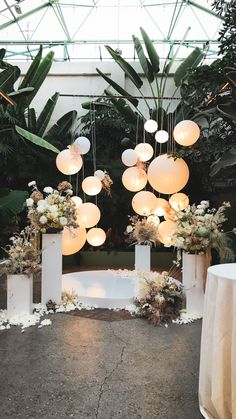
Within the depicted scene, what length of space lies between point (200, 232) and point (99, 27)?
9487 mm

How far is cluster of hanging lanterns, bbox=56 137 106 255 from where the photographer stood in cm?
571

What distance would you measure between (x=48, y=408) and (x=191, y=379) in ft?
3.56

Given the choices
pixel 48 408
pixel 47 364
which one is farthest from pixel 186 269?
pixel 48 408

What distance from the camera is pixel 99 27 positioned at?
38.1 feet

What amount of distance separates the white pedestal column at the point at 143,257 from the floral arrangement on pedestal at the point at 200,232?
169 centimetres

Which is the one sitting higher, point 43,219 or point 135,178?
point 135,178

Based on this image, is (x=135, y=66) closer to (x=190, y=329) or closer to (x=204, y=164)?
(x=204, y=164)

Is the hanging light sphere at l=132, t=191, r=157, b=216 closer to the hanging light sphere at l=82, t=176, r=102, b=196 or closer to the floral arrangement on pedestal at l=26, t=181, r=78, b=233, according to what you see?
the hanging light sphere at l=82, t=176, r=102, b=196

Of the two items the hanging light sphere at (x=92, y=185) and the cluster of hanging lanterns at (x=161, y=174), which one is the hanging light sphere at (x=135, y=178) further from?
the hanging light sphere at (x=92, y=185)

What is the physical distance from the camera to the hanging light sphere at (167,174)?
5660 mm

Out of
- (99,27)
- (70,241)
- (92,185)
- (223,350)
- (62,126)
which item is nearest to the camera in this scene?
(223,350)

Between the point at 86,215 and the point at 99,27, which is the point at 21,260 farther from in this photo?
the point at 99,27

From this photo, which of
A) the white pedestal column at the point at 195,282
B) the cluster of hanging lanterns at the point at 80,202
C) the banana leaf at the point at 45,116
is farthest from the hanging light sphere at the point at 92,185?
the banana leaf at the point at 45,116

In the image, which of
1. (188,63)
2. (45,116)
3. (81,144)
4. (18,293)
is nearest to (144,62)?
(188,63)
